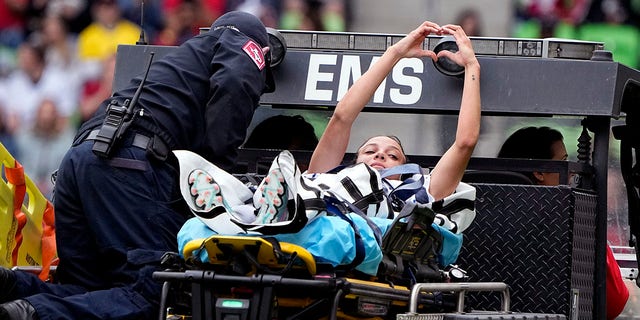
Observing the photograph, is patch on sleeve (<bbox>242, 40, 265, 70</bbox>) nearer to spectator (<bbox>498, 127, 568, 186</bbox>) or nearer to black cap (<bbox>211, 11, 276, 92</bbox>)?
black cap (<bbox>211, 11, 276, 92</bbox>)

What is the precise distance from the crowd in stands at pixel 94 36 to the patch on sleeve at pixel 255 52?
21.4 feet

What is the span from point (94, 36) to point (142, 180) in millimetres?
7585

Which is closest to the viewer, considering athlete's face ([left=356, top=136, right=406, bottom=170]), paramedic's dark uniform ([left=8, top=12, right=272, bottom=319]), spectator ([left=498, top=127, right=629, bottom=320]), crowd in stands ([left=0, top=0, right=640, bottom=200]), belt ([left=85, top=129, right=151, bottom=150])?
paramedic's dark uniform ([left=8, top=12, right=272, bottom=319])

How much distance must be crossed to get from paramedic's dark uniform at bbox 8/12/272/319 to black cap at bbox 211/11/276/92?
4 centimetres

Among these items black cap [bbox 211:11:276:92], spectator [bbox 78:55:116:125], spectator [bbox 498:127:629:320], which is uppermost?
spectator [bbox 78:55:116:125]

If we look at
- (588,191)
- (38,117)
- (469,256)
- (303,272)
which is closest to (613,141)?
(588,191)

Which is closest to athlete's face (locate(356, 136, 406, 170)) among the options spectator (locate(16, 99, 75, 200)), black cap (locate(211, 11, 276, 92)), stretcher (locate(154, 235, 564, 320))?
black cap (locate(211, 11, 276, 92))

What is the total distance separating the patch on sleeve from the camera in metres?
5.30

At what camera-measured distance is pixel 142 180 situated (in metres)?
5.07

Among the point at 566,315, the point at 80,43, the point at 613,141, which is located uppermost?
the point at 80,43

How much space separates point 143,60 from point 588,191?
202 centimetres

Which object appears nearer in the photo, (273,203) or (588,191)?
(273,203)

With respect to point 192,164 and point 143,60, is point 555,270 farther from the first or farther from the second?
point 143,60

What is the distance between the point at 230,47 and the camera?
532cm
